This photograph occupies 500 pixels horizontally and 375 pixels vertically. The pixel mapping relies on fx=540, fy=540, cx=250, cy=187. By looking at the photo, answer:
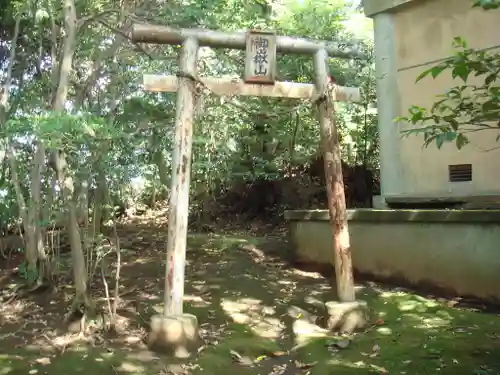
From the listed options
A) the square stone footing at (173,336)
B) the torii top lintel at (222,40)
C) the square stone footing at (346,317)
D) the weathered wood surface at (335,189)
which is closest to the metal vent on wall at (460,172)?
the torii top lintel at (222,40)

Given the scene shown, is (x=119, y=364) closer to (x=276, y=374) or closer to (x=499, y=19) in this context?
(x=276, y=374)

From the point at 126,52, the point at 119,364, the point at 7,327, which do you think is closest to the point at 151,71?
the point at 126,52

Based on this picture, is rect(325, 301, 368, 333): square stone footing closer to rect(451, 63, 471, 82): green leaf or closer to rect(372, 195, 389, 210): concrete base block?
rect(372, 195, 389, 210): concrete base block

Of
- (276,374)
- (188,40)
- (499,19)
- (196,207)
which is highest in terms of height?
(499,19)

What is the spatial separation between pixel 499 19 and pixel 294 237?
15.3 ft

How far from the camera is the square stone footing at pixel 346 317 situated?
6.00 metres

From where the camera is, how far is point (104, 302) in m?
6.66

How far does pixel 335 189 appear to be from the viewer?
6387 mm

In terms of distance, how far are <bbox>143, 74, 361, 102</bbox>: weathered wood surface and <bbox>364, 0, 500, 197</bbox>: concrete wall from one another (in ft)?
6.70

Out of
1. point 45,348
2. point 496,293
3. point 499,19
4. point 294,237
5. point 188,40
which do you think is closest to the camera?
point 45,348

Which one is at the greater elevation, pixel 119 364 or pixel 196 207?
pixel 196 207

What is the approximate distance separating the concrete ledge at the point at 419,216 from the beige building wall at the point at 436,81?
1027 millimetres

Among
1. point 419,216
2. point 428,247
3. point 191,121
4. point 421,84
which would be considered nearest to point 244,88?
point 191,121

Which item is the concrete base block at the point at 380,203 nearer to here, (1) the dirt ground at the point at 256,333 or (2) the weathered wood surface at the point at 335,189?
(1) the dirt ground at the point at 256,333
